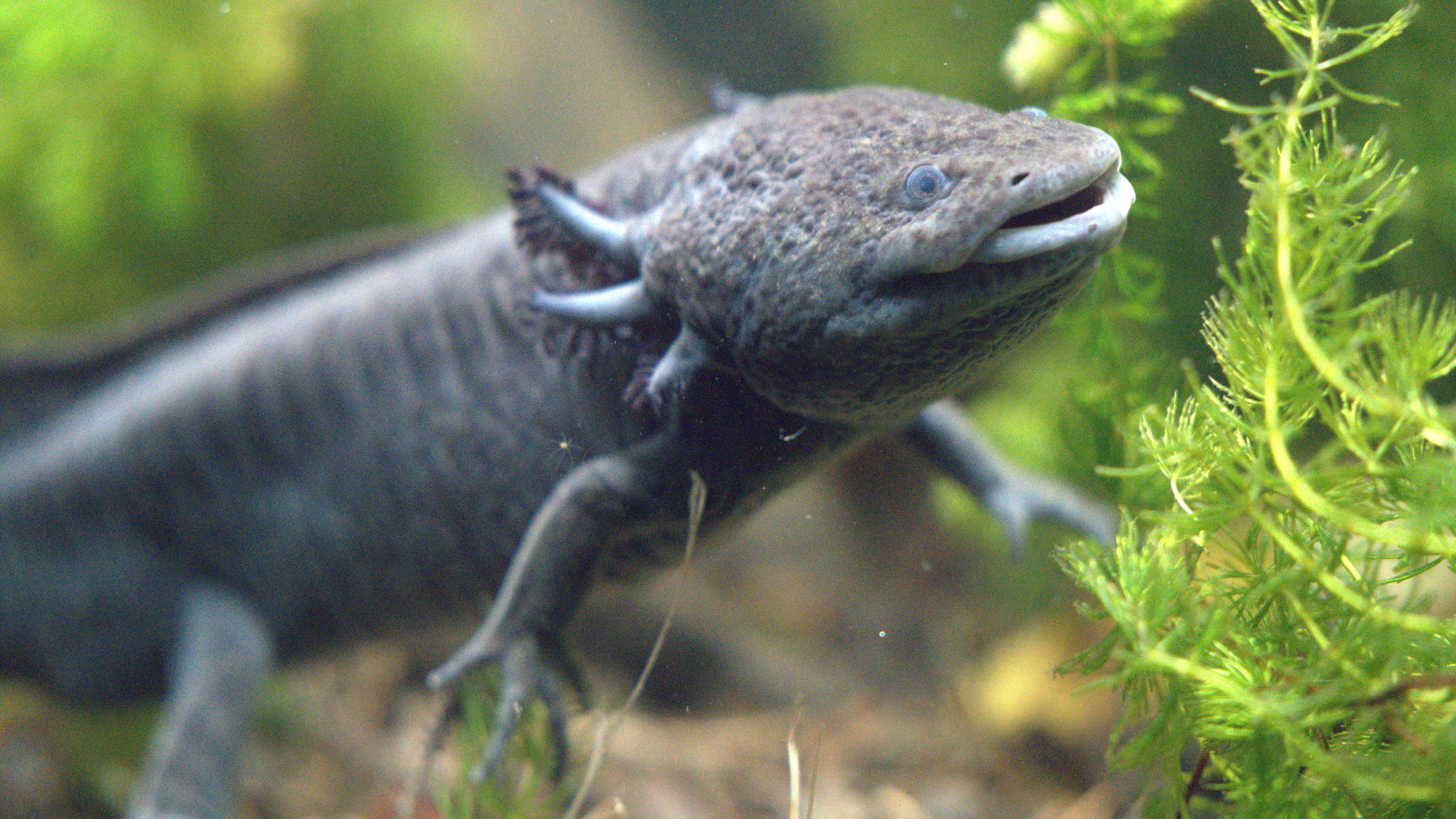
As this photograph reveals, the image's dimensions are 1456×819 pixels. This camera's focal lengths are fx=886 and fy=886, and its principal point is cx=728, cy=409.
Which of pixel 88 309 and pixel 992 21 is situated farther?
pixel 88 309

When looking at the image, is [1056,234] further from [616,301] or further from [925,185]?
[616,301]

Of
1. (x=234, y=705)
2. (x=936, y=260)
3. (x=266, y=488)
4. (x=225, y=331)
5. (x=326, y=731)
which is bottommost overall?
(x=326, y=731)

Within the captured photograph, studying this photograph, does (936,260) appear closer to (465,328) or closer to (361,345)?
(465,328)

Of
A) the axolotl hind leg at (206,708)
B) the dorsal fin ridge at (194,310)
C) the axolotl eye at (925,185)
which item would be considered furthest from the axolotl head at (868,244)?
the axolotl hind leg at (206,708)

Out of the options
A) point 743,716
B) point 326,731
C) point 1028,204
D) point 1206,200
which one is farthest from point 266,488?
point 1206,200

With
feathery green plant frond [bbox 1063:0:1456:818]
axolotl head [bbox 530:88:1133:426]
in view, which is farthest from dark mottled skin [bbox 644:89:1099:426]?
feathery green plant frond [bbox 1063:0:1456:818]

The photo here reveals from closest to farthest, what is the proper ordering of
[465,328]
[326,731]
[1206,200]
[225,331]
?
[1206,200] → [465,328] → [225,331] → [326,731]
